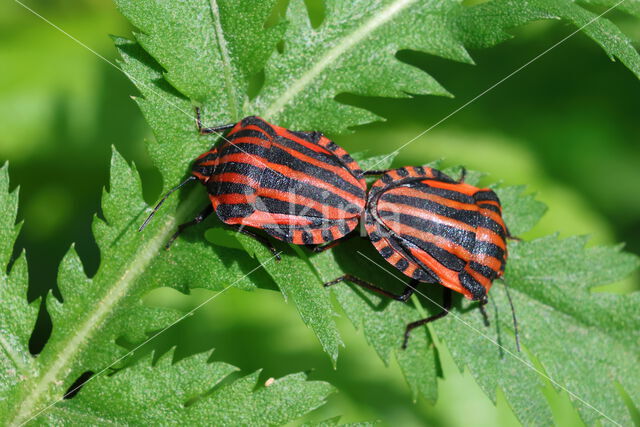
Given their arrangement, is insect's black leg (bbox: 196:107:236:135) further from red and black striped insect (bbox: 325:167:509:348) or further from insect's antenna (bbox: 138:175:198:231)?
red and black striped insect (bbox: 325:167:509:348)

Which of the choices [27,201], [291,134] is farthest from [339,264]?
[27,201]

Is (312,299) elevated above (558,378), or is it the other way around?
(312,299)

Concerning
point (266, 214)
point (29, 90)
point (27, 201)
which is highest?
point (29, 90)

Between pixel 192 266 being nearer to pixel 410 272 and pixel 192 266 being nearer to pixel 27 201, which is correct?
pixel 410 272

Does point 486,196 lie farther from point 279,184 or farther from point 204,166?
point 204,166

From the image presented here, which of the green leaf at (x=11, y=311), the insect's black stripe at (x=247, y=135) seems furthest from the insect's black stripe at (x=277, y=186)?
the green leaf at (x=11, y=311)

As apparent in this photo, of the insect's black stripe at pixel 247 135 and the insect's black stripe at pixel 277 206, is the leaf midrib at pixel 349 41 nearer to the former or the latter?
the insect's black stripe at pixel 247 135

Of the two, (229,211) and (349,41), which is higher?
(349,41)

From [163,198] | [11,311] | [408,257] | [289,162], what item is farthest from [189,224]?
[408,257]
